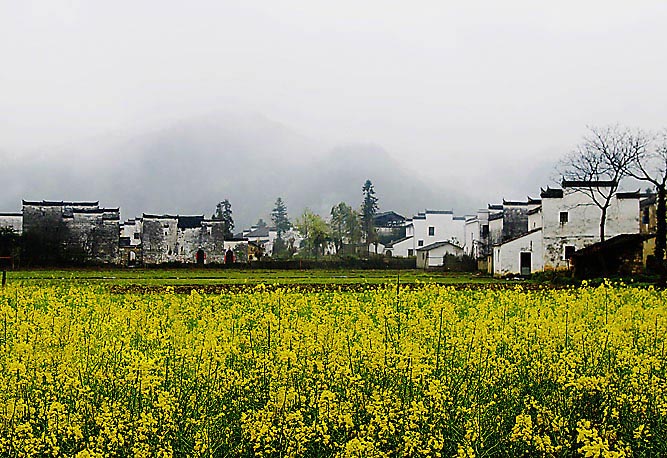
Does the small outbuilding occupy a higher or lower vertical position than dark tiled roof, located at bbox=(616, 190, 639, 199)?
lower

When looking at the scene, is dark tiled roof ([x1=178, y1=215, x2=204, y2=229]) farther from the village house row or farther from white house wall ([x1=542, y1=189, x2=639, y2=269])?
white house wall ([x1=542, y1=189, x2=639, y2=269])

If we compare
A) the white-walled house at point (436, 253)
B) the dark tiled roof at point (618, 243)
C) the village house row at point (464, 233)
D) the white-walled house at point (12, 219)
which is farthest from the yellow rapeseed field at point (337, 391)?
the white-walled house at point (12, 219)

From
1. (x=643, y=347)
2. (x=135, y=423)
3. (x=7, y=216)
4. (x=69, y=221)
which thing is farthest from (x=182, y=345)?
(x=7, y=216)

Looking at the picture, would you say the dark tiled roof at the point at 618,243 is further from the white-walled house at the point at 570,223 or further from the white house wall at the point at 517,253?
the white house wall at the point at 517,253

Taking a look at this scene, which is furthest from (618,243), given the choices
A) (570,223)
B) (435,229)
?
(435,229)

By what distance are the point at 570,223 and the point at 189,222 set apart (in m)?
36.1

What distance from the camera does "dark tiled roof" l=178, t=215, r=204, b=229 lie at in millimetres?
71188

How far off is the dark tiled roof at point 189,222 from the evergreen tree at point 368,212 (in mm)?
34661

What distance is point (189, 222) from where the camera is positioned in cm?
7162

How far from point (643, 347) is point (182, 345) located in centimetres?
536

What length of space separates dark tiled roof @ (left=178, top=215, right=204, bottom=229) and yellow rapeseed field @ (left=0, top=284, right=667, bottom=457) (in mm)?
61750

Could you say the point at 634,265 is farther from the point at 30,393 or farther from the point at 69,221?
the point at 69,221

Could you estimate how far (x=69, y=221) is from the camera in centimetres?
6569

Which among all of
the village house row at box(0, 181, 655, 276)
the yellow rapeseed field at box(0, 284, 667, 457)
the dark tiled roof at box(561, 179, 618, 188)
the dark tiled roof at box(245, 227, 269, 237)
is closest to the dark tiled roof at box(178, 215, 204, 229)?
the village house row at box(0, 181, 655, 276)
